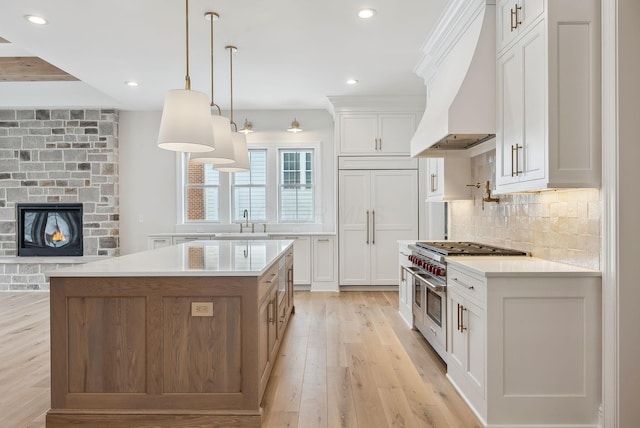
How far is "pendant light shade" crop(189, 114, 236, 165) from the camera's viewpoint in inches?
123

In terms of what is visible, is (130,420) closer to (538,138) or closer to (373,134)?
(538,138)

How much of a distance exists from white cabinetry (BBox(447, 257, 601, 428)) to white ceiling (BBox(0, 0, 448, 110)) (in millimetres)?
2345

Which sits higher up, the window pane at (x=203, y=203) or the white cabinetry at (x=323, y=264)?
the window pane at (x=203, y=203)

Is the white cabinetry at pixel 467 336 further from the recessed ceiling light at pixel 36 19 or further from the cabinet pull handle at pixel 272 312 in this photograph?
the recessed ceiling light at pixel 36 19

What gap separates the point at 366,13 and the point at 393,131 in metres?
2.71

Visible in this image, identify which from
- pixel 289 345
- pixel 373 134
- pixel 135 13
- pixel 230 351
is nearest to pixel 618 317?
pixel 230 351

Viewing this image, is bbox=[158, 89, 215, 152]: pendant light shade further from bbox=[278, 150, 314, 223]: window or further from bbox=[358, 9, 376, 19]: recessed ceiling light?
bbox=[278, 150, 314, 223]: window

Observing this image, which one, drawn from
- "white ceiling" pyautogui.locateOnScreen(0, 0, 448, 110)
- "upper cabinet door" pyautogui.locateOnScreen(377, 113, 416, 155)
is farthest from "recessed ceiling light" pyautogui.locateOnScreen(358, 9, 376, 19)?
"upper cabinet door" pyautogui.locateOnScreen(377, 113, 416, 155)

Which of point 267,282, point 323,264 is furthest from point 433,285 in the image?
point 323,264

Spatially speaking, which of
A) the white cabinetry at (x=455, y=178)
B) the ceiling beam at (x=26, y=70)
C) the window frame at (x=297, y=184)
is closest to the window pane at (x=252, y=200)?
the window frame at (x=297, y=184)

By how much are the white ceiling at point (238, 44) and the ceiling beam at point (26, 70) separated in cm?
12

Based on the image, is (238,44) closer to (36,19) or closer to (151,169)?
(36,19)

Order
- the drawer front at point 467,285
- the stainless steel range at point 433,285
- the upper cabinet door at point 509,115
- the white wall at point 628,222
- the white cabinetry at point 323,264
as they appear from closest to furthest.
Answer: the white wall at point 628,222, the drawer front at point 467,285, the upper cabinet door at point 509,115, the stainless steel range at point 433,285, the white cabinetry at point 323,264

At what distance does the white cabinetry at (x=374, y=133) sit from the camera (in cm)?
601
